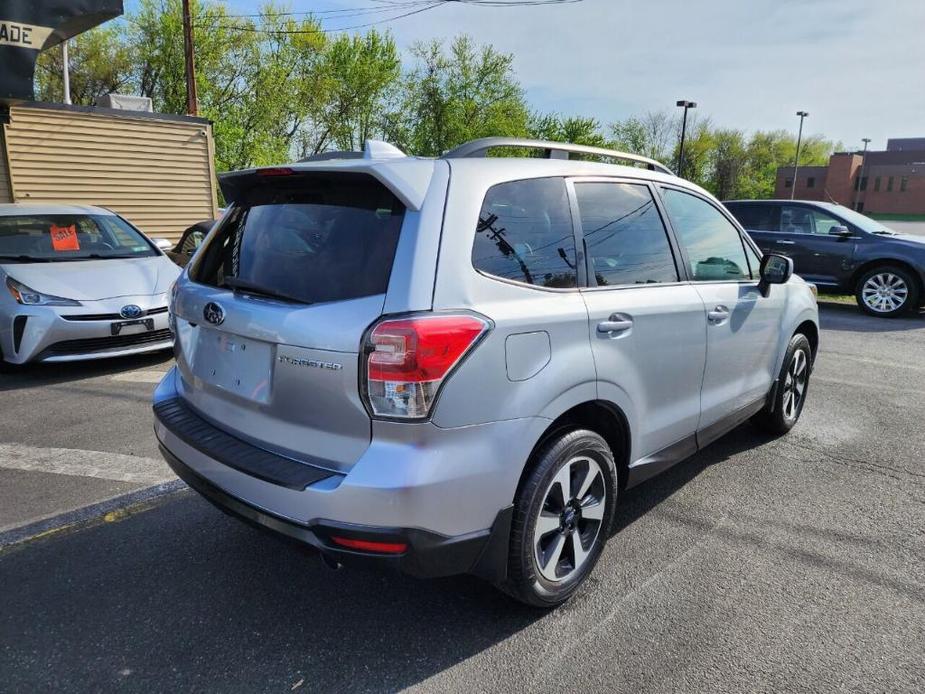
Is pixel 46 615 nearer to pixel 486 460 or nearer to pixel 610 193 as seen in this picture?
pixel 486 460

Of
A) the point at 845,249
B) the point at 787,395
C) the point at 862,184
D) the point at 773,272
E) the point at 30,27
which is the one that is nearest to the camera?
the point at 773,272

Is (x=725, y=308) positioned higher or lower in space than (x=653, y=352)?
higher

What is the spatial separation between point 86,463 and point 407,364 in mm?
3054

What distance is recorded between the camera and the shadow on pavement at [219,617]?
7.39 feet

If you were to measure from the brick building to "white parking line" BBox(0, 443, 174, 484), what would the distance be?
268ft

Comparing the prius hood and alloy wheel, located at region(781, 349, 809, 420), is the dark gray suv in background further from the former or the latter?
the prius hood

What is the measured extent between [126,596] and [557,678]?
5.82 feet

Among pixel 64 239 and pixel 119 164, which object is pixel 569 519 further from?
pixel 119 164

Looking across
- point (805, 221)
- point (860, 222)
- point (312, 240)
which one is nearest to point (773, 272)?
point (312, 240)

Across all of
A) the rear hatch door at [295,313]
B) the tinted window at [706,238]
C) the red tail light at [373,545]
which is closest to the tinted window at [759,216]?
the tinted window at [706,238]

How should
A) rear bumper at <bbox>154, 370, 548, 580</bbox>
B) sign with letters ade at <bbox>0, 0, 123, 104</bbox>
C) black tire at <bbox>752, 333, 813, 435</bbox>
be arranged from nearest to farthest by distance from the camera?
1. rear bumper at <bbox>154, 370, 548, 580</bbox>
2. black tire at <bbox>752, 333, 813, 435</bbox>
3. sign with letters ade at <bbox>0, 0, 123, 104</bbox>

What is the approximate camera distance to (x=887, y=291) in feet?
33.1

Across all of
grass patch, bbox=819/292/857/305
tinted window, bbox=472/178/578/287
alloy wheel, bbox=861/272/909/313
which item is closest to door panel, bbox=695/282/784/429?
tinted window, bbox=472/178/578/287

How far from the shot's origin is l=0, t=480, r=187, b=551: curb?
125 inches
